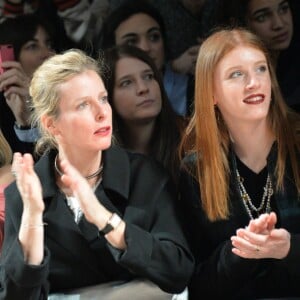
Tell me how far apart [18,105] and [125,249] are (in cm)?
77

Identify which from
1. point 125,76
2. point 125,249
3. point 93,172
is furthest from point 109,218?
point 125,76

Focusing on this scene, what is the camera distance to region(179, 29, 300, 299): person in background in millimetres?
1428

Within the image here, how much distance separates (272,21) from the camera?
69.9 inches

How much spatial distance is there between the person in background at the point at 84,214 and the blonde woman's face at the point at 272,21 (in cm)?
57

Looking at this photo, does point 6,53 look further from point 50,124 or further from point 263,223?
point 263,223

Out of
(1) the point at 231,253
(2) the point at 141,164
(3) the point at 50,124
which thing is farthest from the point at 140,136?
(1) the point at 231,253

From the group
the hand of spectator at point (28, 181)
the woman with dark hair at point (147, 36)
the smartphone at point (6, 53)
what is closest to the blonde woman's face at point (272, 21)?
the woman with dark hair at point (147, 36)

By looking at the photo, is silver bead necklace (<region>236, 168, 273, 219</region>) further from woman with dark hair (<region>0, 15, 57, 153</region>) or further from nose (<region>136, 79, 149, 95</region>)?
woman with dark hair (<region>0, 15, 57, 153</region>)

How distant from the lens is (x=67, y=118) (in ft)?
4.52

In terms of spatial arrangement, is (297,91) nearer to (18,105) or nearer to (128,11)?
(128,11)

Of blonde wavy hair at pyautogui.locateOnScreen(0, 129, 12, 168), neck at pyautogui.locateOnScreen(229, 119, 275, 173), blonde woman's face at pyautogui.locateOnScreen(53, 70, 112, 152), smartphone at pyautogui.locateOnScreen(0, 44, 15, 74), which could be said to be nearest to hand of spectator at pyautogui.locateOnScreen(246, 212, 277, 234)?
neck at pyautogui.locateOnScreen(229, 119, 275, 173)

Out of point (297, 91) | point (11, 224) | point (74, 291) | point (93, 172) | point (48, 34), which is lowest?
point (74, 291)

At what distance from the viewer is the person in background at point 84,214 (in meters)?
1.30

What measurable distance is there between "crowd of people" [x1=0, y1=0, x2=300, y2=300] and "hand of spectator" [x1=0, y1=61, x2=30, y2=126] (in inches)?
10.9
